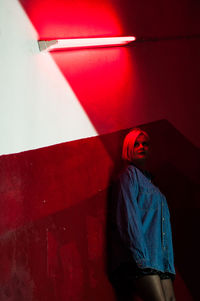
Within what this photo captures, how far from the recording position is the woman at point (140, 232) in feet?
8.63

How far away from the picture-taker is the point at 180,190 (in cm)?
382

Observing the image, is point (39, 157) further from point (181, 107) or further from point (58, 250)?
point (181, 107)

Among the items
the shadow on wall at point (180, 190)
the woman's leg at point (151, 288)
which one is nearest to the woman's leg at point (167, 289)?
the woman's leg at point (151, 288)

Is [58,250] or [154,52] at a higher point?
[154,52]

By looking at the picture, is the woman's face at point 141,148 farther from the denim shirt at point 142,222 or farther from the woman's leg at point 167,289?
the woman's leg at point 167,289

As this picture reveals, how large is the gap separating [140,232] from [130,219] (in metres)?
0.11

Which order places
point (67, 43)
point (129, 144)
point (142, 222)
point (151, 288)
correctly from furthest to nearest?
point (129, 144) < point (142, 222) < point (151, 288) < point (67, 43)

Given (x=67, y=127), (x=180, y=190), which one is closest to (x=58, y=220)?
(x=67, y=127)

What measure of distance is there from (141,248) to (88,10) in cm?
180

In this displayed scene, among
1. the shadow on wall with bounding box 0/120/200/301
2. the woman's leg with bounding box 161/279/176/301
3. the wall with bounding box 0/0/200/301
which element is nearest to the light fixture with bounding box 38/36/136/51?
the wall with bounding box 0/0/200/301

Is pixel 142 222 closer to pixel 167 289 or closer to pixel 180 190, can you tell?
pixel 167 289

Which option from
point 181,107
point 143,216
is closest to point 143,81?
point 181,107

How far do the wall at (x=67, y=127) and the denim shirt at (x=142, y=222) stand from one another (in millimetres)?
223

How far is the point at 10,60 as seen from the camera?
234cm
